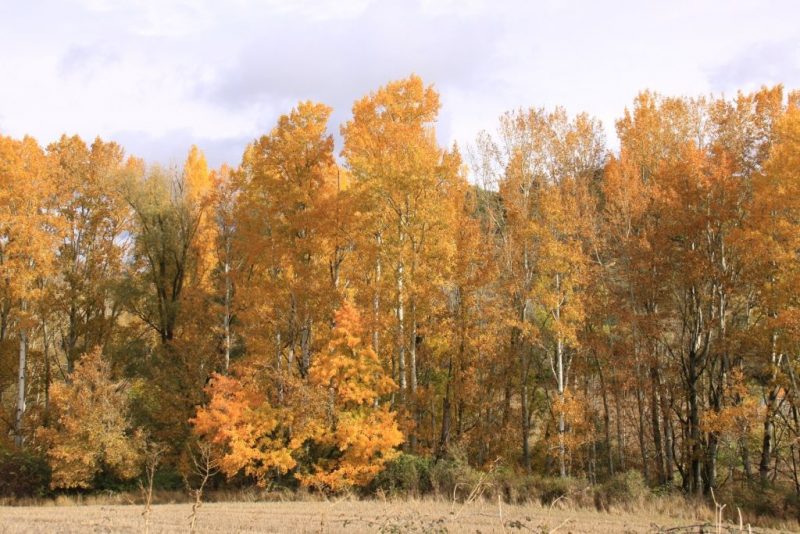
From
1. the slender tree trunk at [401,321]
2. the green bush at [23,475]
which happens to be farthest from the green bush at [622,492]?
the green bush at [23,475]

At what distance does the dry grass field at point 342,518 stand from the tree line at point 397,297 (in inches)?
130

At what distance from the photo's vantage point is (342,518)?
46.7 ft

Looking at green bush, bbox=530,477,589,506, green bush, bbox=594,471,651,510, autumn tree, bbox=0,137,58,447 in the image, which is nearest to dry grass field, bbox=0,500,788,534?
green bush, bbox=530,477,589,506

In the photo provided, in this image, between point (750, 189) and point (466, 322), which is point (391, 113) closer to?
point (466, 322)

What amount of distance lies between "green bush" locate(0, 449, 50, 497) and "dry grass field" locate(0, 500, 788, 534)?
453 cm

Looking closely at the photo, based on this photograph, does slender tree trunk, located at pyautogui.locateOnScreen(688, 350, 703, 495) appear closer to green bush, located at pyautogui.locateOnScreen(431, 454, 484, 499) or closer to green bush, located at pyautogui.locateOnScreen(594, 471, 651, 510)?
green bush, located at pyautogui.locateOnScreen(594, 471, 651, 510)

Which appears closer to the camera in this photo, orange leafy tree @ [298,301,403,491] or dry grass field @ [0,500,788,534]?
dry grass field @ [0,500,788,534]

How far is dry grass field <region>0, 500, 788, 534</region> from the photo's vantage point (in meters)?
12.5

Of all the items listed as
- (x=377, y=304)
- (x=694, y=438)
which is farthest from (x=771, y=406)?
(x=377, y=304)

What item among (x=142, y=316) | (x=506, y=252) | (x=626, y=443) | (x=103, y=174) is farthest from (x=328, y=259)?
(x=626, y=443)

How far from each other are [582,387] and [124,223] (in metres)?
22.9

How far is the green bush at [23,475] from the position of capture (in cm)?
2239

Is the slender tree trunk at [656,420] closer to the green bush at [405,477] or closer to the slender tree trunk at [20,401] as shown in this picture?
the green bush at [405,477]

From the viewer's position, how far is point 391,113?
2280 cm
